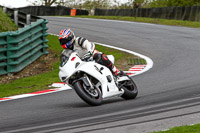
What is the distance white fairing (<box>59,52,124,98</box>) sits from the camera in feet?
22.0

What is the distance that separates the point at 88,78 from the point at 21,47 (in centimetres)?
614

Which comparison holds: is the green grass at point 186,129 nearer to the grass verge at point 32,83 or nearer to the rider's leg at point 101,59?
the rider's leg at point 101,59

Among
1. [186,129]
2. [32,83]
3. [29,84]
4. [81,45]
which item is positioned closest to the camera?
[186,129]

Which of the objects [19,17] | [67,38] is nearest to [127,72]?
[67,38]

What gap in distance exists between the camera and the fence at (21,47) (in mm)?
11633

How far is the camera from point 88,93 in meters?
6.63

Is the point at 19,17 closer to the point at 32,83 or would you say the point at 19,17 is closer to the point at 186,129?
the point at 32,83

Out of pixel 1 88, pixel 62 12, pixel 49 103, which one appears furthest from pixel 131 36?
pixel 62 12

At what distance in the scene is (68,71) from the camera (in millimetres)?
6711

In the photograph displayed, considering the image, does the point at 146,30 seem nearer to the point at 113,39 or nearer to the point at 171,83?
the point at 113,39

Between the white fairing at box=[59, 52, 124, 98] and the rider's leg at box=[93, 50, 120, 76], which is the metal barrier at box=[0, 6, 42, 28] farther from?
the white fairing at box=[59, 52, 124, 98]

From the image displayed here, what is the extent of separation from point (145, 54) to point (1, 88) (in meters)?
6.22

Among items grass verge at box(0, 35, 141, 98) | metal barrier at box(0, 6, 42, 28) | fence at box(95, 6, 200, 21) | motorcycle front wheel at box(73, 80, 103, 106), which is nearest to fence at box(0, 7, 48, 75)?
grass verge at box(0, 35, 141, 98)

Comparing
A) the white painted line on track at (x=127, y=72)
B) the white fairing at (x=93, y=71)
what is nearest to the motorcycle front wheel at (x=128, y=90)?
the white fairing at (x=93, y=71)
